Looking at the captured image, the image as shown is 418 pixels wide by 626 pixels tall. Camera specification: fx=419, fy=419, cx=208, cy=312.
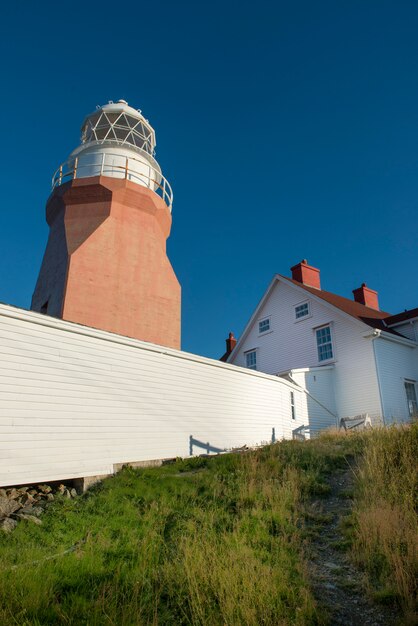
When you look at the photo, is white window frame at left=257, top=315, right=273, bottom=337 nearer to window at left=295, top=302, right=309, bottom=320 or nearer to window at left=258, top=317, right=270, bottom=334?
window at left=258, top=317, right=270, bottom=334

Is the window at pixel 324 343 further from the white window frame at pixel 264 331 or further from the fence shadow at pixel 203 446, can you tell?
the fence shadow at pixel 203 446

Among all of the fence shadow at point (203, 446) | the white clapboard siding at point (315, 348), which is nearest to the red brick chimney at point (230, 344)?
the white clapboard siding at point (315, 348)

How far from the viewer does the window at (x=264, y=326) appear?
22419 millimetres

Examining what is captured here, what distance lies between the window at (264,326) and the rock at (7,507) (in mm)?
16799

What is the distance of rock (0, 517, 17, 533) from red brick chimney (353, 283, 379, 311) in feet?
71.1

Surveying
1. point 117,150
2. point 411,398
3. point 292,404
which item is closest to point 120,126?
point 117,150

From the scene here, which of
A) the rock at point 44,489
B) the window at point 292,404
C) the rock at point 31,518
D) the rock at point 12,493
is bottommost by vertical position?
the rock at point 31,518

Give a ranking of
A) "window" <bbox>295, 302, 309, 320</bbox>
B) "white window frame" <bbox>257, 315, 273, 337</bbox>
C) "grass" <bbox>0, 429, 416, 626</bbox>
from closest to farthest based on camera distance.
→ "grass" <bbox>0, 429, 416, 626</bbox> < "window" <bbox>295, 302, 309, 320</bbox> < "white window frame" <bbox>257, 315, 273, 337</bbox>

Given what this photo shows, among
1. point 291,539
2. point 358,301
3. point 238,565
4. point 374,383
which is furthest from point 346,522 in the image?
point 358,301

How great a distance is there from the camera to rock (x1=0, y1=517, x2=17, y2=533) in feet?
18.7

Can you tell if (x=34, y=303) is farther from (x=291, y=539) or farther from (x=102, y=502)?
→ (x=291, y=539)

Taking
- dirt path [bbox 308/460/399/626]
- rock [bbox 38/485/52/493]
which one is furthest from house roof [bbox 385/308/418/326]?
rock [bbox 38/485/52/493]

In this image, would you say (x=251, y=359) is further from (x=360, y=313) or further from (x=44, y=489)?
(x=44, y=489)

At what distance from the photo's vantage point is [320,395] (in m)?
18.2
